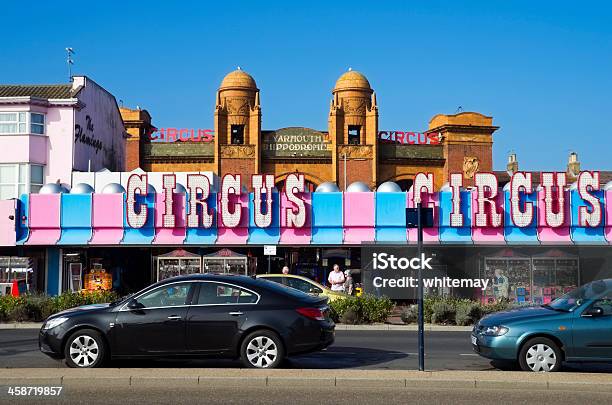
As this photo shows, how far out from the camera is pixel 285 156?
60438 millimetres

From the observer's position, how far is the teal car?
39.6 ft

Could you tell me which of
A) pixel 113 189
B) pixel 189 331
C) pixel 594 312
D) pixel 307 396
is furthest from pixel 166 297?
pixel 113 189

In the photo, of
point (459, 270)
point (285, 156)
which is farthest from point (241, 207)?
point (285, 156)

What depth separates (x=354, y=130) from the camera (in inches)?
2474

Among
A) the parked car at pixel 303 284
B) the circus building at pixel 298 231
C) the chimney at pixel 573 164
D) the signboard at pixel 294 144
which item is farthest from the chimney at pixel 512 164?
the parked car at pixel 303 284

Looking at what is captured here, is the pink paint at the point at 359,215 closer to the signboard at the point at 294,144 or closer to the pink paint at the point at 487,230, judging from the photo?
the pink paint at the point at 487,230

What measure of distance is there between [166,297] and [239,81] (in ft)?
178

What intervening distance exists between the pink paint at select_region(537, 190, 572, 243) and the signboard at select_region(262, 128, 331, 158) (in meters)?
29.9

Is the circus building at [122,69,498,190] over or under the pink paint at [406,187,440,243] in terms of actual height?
over

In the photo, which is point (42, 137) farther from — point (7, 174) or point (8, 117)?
point (7, 174)

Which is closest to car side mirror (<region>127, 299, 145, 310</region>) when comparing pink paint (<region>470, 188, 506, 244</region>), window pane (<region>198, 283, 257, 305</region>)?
window pane (<region>198, 283, 257, 305</region>)

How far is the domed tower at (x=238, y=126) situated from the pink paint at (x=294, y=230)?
1037 inches

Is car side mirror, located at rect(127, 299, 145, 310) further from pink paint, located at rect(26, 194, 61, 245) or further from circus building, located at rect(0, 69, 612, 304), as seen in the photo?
pink paint, located at rect(26, 194, 61, 245)

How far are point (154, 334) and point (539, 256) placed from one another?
65.8 ft
